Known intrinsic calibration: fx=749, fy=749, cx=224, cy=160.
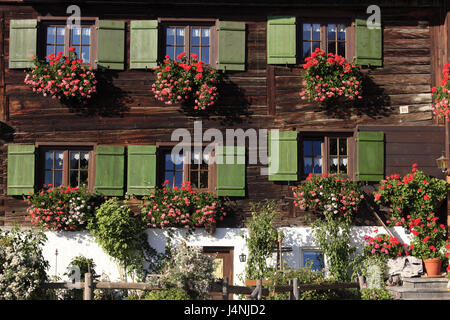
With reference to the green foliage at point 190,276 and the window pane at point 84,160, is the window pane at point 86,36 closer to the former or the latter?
the window pane at point 84,160

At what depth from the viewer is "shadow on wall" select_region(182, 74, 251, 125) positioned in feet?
49.2

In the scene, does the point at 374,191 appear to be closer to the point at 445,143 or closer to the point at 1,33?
the point at 445,143

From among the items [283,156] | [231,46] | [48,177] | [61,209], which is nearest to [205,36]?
[231,46]

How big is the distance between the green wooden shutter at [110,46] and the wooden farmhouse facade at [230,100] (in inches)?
0.8

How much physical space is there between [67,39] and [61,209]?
3465 mm

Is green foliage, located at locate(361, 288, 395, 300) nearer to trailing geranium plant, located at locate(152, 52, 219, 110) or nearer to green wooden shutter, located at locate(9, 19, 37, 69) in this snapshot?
trailing geranium plant, located at locate(152, 52, 219, 110)

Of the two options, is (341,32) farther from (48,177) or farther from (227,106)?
(48,177)

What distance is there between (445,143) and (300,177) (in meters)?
2.99

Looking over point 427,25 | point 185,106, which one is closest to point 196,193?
point 185,106

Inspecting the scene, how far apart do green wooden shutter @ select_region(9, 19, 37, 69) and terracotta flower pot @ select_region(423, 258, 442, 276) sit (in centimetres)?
863

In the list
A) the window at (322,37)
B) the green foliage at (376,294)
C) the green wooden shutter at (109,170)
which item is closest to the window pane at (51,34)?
the green wooden shutter at (109,170)

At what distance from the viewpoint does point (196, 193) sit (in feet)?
48.0

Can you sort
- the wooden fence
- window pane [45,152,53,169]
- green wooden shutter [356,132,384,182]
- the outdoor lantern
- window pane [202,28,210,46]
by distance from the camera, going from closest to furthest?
the wooden fence
the outdoor lantern
green wooden shutter [356,132,384,182]
window pane [45,152,53,169]
window pane [202,28,210,46]

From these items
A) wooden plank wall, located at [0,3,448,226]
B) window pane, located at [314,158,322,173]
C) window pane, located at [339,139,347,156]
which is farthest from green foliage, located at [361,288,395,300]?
window pane, located at [339,139,347,156]
